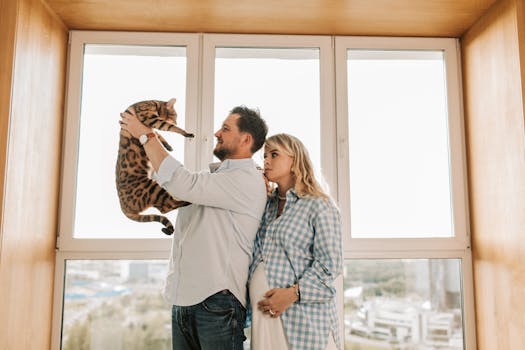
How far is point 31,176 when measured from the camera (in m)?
1.83

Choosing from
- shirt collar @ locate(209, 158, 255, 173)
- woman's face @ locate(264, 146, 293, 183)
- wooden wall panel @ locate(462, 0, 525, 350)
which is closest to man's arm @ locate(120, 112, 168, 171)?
shirt collar @ locate(209, 158, 255, 173)

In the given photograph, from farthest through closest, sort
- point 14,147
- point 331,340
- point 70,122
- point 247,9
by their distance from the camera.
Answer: point 70,122 < point 247,9 < point 14,147 < point 331,340

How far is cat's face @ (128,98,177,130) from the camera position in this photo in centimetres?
161

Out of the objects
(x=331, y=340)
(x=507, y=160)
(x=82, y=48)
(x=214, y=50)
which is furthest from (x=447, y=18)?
(x=82, y=48)

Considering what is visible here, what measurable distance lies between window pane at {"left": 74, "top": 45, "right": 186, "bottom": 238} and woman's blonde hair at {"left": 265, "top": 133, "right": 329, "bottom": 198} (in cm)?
63

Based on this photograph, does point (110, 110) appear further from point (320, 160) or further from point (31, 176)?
point (320, 160)

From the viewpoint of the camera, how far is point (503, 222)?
6.29ft

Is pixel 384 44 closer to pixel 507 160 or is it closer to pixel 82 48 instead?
pixel 507 160

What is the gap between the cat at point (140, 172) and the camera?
1606 millimetres

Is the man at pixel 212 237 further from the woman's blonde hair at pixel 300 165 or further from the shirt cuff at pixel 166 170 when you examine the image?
the woman's blonde hair at pixel 300 165

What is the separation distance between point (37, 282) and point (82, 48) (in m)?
1.11

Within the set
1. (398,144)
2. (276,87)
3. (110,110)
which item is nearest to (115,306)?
(110,110)

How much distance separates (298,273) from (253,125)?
57 cm

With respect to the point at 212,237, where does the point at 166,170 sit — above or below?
above
